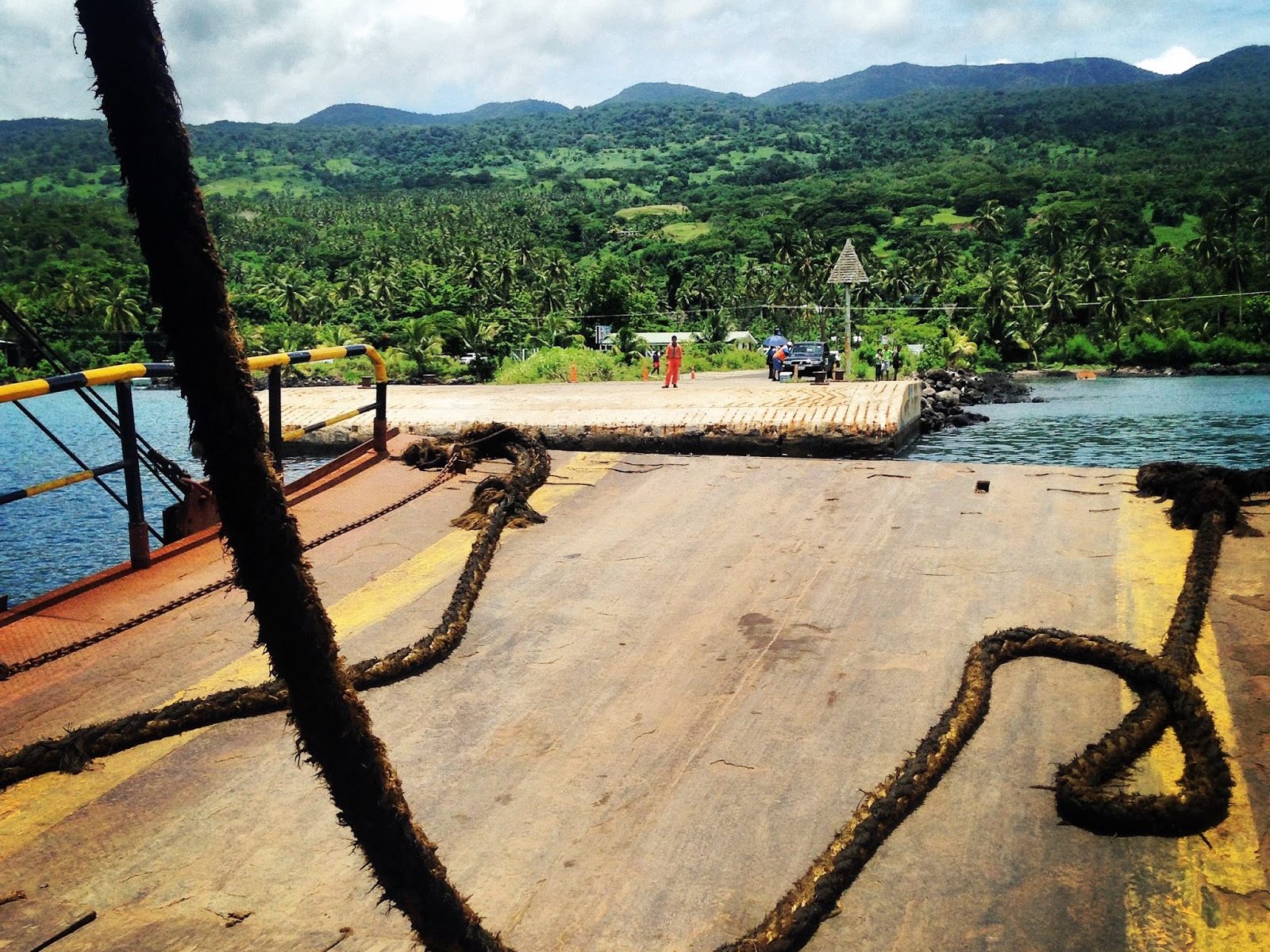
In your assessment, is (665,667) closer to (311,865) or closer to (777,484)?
(311,865)

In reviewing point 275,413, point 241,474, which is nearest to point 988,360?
point 275,413

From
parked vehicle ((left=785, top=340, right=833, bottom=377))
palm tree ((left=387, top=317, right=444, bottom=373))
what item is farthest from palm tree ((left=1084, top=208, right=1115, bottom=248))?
palm tree ((left=387, top=317, right=444, bottom=373))

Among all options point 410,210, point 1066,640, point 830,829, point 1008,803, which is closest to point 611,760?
point 830,829

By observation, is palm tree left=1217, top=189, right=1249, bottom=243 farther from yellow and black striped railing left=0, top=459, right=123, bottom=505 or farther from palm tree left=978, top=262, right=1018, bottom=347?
yellow and black striped railing left=0, top=459, right=123, bottom=505

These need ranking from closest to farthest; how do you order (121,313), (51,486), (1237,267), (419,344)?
(51,486), (419,344), (121,313), (1237,267)

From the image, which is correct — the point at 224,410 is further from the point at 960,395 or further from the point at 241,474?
the point at 960,395

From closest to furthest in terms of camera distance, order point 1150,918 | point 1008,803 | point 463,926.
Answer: point 463,926
point 1150,918
point 1008,803

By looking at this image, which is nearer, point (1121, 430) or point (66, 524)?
point (66, 524)
